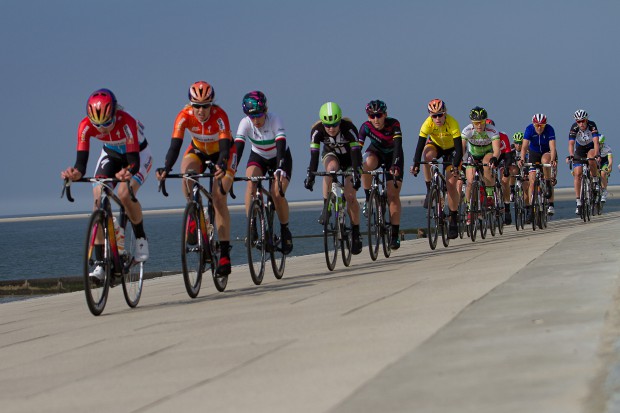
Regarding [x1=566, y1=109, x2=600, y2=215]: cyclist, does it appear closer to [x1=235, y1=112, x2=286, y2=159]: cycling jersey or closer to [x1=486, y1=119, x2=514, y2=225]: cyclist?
[x1=486, y1=119, x2=514, y2=225]: cyclist

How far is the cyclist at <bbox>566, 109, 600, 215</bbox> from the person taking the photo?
24.9m

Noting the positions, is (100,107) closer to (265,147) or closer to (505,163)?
(265,147)

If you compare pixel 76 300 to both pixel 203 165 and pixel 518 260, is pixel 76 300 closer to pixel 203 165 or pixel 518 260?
pixel 203 165

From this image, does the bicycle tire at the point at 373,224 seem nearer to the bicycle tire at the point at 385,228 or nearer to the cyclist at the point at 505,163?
the bicycle tire at the point at 385,228

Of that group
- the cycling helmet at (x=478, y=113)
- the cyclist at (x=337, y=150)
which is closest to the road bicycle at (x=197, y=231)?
the cyclist at (x=337, y=150)

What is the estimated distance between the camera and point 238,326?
8305 millimetres

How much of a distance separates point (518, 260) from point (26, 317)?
5.36 m

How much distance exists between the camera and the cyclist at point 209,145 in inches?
449

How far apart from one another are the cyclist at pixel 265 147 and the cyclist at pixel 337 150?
3.30 feet

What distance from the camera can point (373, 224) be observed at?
15.6 metres

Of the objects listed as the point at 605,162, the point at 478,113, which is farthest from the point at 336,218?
the point at 605,162

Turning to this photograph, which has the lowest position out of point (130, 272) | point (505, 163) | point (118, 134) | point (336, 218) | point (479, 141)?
point (130, 272)

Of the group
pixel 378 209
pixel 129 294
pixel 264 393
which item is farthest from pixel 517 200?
pixel 264 393

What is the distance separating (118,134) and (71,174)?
2.34 ft
